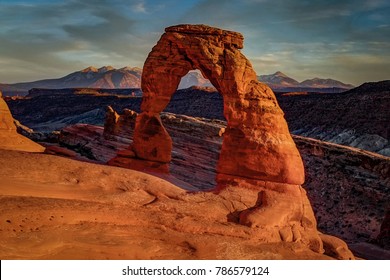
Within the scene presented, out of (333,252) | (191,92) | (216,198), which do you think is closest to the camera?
(216,198)

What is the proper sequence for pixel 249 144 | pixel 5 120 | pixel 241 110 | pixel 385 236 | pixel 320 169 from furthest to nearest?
pixel 320 169, pixel 385 236, pixel 5 120, pixel 241 110, pixel 249 144

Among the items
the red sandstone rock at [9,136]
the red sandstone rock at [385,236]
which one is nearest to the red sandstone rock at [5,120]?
the red sandstone rock at [9,136]

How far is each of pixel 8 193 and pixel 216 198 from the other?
5.55m

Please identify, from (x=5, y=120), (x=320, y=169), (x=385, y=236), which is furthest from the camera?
(x=320, y=169)

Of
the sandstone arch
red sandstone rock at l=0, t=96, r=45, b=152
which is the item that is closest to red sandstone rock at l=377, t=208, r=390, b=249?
the sandstone arch

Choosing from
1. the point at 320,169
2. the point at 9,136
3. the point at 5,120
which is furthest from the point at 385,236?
the point at 5,120

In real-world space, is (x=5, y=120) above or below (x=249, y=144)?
above

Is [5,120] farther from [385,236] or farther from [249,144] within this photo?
[385,236]

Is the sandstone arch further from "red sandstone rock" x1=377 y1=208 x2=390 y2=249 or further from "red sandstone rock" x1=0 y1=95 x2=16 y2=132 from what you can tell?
"red sandstone rock" x1=377 y1=208 x2=390 y2=249

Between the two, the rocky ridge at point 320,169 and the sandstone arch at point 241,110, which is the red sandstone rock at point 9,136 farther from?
the rocky ridge at point 320,169

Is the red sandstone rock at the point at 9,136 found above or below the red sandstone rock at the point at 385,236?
above

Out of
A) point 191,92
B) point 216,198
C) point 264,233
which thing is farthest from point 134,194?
point 191,92

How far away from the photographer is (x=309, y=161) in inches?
1342

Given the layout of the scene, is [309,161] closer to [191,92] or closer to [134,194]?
[134,194]
